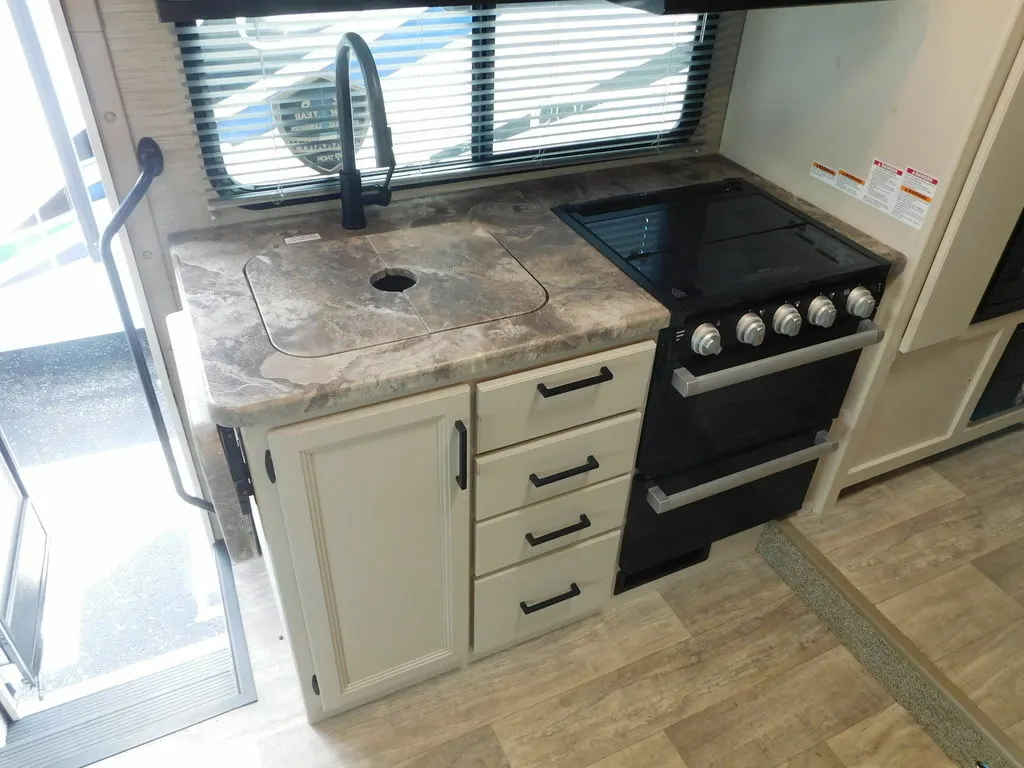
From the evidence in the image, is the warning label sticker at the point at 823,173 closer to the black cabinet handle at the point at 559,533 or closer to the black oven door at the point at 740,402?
the black oven door at the point at 740,402

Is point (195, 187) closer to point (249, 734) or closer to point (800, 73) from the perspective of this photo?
point (249, 734)

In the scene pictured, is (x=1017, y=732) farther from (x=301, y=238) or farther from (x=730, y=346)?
(x=301, y=238)

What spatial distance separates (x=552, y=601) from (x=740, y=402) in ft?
2.04

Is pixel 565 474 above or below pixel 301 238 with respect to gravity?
below

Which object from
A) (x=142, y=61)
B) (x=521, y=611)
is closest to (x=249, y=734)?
(x=521, y=611)

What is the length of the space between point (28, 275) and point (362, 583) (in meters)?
2.08

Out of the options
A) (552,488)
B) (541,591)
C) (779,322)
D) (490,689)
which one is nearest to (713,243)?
(779,322)

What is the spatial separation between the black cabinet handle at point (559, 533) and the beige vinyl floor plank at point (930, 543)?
83 cm

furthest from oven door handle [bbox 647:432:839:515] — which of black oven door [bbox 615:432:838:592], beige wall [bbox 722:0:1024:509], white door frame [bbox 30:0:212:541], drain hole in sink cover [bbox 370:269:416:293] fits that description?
white door frame [bbox 30:0:212:541]

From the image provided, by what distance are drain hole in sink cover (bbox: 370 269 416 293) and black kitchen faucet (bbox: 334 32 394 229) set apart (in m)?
0.20

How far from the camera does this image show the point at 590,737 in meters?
1.64

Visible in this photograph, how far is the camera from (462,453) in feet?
4.38

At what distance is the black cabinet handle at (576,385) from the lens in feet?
4.38

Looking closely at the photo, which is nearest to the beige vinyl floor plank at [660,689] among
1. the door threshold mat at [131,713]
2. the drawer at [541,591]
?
the drawer at [541,591]
